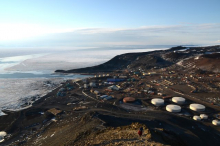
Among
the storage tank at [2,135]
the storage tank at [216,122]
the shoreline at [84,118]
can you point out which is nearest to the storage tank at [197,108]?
the shoreline at [84,118]

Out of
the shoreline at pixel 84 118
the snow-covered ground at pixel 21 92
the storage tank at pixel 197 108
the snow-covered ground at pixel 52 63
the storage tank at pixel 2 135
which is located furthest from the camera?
the snow-covered ground at pixel 52 63

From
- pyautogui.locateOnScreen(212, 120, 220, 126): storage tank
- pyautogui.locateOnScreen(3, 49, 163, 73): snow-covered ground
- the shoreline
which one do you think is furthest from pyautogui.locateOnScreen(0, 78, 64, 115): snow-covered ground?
pyautogui.locateOnScreen(212, 120, 220, 126): storage tank

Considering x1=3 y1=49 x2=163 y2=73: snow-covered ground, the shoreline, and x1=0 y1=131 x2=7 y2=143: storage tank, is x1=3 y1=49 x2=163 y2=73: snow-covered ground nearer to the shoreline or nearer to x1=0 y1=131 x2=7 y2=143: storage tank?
the shoreline

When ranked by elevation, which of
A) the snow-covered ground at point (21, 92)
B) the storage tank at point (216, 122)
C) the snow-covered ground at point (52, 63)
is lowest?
the storage tank at point (216, 122)

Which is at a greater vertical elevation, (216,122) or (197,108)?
(197,108)

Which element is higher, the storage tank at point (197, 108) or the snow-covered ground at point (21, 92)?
the snow-covered ground at point (21, 92)

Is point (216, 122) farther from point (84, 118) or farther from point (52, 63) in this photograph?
point (52, 63)

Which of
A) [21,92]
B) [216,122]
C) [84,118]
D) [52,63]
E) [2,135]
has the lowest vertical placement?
[216,122]

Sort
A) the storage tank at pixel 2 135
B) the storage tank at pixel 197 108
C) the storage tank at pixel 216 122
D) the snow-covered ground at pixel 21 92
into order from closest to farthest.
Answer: the storage tank at pixel 2 135, the storage tank at pixel 216 122, the storage tank at pixel 197 108, the snow-covered ground at pixel 21 92

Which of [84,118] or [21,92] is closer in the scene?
[84,118]

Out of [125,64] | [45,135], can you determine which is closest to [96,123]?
[45,135]

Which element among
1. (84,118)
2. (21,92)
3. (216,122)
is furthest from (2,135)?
(216,122)

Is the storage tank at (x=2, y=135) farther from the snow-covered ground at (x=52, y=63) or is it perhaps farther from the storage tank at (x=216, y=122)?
the snow-covered ground at (x=52, y=63)
